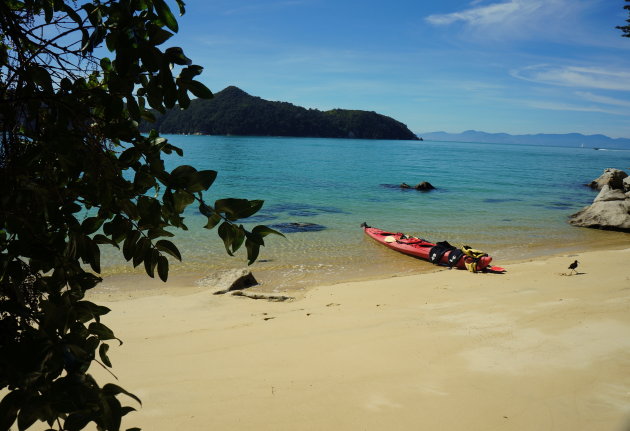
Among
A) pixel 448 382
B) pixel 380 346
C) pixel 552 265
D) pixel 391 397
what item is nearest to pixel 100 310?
pixel 391 397

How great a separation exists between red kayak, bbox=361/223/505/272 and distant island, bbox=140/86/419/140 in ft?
370

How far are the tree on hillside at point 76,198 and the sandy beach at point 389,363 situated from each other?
2.53 meters

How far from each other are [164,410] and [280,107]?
161503 mm

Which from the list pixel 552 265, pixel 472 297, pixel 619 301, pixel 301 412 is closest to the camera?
pixel 301 412

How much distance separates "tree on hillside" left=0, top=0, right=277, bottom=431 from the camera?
3.27ft

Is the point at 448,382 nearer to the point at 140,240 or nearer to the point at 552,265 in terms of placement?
the point at 140,240

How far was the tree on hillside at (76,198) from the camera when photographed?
1.00m

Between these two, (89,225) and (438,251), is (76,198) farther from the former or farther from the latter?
(438,251)

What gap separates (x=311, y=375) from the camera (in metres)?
4.16

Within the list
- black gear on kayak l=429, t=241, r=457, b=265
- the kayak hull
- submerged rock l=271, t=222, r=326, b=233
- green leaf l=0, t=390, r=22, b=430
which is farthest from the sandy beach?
submerged rock l=271, t=222, r=326, b=233

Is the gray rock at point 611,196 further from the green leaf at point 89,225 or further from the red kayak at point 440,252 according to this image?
the green leaf at point 89,225

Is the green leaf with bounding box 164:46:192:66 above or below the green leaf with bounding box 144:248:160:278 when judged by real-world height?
above

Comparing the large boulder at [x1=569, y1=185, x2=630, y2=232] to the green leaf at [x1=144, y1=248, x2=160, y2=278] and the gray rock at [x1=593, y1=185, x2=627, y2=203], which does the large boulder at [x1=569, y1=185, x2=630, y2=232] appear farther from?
the green leaf at [x1=144, y1=248, x2=160, y2=278]

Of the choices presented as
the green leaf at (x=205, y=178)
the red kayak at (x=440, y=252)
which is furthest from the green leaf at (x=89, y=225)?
the red kayak at (x=440, y=252)
